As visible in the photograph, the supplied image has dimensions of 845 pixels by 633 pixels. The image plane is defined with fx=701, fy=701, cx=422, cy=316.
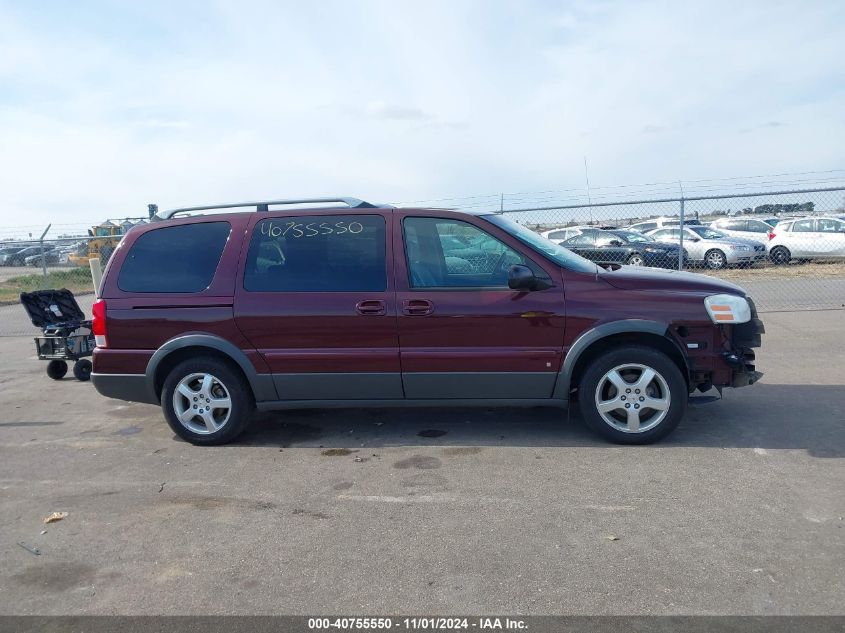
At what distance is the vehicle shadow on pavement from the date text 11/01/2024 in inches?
90.4

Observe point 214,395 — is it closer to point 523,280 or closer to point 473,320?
point 473,320

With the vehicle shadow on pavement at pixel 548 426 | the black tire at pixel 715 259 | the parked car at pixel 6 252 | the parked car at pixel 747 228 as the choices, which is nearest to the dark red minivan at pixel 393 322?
the vehicle shadow on pavement at pixel 548 426

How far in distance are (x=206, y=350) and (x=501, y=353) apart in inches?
90.2

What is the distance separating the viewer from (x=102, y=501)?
14.7 ft

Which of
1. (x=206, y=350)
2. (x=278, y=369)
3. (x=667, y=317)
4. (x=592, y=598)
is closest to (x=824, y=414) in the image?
(x=667, y=317)

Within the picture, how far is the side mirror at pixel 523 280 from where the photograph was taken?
496 centimetres

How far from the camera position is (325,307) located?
17.2 ft

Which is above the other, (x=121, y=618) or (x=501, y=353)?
(x=501, y=353)

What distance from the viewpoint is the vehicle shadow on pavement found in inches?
205

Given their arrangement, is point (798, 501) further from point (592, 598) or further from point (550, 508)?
point (592, 598)

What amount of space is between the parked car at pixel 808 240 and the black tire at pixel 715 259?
124 cm

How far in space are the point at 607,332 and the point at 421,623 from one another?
8.86 feet

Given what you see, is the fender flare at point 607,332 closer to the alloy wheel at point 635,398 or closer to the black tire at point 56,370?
the alloy wheel at point 635,398

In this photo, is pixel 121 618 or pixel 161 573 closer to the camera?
pixel 121 618
